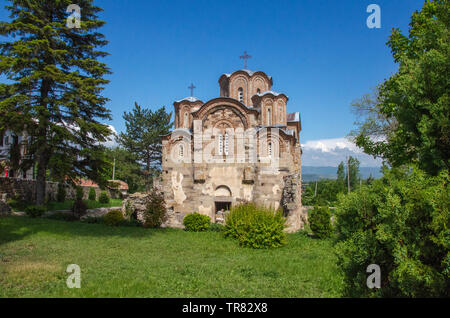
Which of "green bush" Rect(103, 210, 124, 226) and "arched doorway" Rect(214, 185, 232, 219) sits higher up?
"arched doorway" Rect(214, 185, 232, 219)

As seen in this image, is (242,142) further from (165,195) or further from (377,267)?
(377,267)

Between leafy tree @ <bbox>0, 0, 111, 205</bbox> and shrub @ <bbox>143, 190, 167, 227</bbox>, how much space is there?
336 cm

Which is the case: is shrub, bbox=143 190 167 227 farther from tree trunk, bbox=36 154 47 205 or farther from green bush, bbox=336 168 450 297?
green bush, bbox=336 168 450 297

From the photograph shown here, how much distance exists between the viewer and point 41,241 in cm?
1084

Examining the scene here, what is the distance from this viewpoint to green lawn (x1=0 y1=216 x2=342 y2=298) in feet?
18.9

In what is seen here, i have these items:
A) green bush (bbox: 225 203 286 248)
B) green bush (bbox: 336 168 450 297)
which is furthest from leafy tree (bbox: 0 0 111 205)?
green bush (bbox: 336 168 450 297)

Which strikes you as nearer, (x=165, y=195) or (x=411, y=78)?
(x=411, y=78)

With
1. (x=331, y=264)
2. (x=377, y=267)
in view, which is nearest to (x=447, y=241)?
(x=377, y=267)

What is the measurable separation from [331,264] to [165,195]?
501 inches

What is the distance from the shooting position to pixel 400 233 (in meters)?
3.89

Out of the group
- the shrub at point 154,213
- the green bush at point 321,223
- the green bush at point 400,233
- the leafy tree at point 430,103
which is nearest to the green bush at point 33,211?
the shrub at point 154,213

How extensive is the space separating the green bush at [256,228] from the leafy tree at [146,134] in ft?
83.9

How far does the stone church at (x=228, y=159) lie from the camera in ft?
57.6
